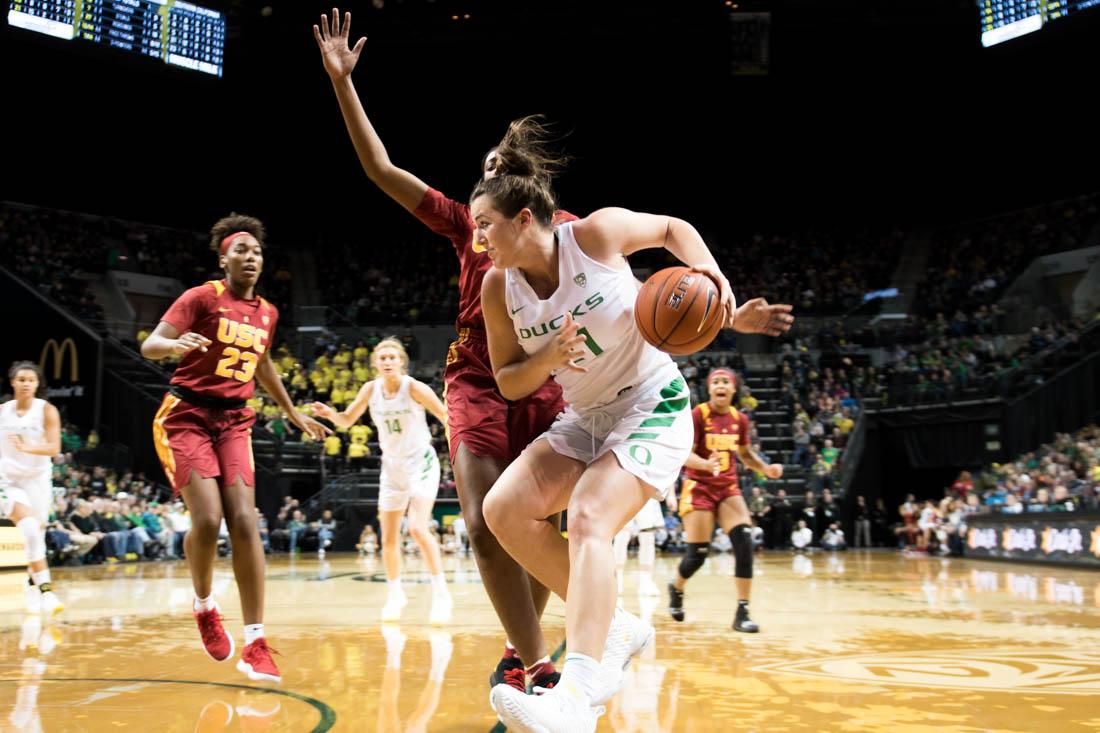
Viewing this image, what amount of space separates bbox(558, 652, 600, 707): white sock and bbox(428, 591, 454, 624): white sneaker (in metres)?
3.90

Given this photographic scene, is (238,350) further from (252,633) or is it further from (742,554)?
(742,554)

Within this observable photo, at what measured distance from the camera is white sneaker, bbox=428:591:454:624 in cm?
649

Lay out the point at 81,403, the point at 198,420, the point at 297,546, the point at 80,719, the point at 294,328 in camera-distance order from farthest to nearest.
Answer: the point at 294,328 → the point at 81,403 → the point at 297,546 → the point at 198,420 → the point at 80,719

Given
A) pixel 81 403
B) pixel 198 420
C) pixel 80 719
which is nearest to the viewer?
pixel 80 719

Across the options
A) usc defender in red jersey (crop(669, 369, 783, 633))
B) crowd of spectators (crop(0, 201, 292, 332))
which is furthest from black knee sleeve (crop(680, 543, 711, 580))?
crowd of spectators (crop(0, 201, 292, 332))

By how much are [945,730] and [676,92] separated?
24024 millimetres

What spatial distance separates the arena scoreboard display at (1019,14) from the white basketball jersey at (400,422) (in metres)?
15.3

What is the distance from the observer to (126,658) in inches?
193

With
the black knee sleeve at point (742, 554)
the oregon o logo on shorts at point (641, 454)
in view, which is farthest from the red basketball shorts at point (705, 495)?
the oregon o logo on shorts at point (641, 454)

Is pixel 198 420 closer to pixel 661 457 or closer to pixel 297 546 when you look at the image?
pixel 661 457

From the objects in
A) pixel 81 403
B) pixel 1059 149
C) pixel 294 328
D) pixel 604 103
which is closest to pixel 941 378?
pixel 1059 149

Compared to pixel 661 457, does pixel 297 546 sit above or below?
below

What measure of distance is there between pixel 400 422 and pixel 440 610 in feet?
5.68

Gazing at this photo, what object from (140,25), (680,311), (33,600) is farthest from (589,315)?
(140,25)
